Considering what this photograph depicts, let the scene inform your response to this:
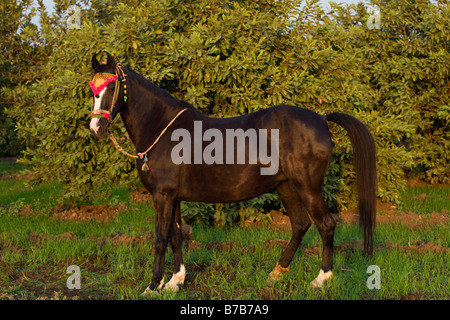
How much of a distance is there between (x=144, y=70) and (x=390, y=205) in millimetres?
6567

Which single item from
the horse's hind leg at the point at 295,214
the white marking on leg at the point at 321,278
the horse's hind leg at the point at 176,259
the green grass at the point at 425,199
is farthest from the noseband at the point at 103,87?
the green grass at the point at 425,199

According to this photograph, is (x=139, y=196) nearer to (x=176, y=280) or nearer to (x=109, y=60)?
(x=176, y=280)

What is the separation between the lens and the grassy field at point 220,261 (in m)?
4.96

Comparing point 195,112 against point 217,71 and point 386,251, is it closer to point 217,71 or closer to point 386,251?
point 217,71

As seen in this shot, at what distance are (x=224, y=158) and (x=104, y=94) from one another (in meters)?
1.58

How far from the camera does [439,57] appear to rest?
12406 millimetres

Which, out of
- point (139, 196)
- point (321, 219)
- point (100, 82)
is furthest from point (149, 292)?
point (139, 196)

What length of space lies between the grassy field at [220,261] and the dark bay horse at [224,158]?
0.35 metres

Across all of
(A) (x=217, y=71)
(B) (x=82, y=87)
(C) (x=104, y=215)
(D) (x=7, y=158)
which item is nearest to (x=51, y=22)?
(B) (x=82, y=87)

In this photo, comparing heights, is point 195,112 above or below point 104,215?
above

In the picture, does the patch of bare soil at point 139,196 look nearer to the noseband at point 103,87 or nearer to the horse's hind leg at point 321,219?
the noseband at point 103,87

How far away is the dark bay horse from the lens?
5.11 meters

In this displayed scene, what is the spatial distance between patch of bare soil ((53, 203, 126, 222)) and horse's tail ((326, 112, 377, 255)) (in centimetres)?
595

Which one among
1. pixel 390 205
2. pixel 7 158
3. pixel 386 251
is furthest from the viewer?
pixel 7 158
